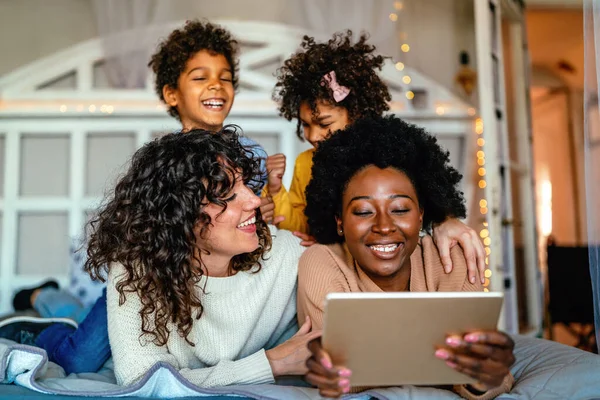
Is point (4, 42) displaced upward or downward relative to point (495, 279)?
upward

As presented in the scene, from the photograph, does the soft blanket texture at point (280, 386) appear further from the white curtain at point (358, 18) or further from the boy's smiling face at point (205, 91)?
the white curtain at point (358, 18)

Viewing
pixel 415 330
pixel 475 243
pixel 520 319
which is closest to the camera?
pixel 415 330

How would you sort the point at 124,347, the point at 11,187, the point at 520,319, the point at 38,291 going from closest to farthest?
1. the point at 124,347
2. the point at 38,291
3. the point at 11,187
4. the point at 520,319

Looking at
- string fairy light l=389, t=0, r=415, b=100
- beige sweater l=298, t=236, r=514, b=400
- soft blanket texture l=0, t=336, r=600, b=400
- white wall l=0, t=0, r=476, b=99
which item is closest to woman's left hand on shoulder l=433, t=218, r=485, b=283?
beige sweater l=298, t=236, r=514, b=400

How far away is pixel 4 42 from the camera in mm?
4477

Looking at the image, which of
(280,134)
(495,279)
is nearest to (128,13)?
(280,134)

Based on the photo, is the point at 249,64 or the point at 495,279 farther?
the point at 249,64

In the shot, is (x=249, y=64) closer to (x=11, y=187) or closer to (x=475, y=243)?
(x=11, y=187)

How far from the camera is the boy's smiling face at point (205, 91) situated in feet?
8.77

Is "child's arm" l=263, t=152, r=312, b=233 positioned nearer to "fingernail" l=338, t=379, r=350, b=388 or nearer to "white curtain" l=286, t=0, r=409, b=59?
Answer: "fingernail" l=338, t=379, r=350, b=388

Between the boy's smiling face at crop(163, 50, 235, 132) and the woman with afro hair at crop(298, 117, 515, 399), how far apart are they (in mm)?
835

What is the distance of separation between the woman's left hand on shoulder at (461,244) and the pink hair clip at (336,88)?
2.28 feet

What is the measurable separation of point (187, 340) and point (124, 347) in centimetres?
18

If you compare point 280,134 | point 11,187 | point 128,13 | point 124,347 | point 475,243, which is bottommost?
point 124,347
